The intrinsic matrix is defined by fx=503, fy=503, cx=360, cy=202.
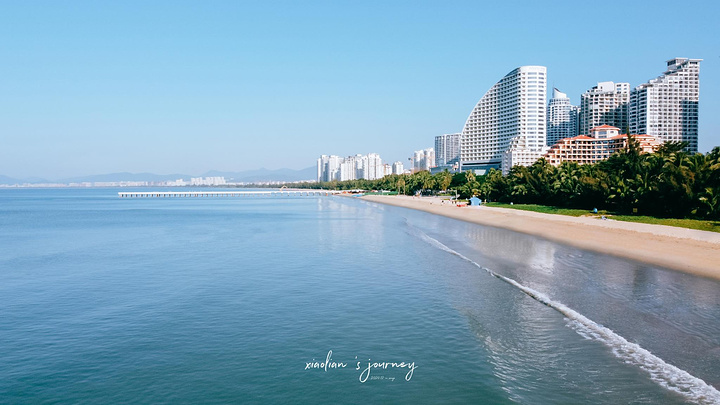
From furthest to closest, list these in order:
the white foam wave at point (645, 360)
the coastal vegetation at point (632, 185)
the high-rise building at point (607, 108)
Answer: the high-rise building at point (607, 108), the coastal vegetation at point (632, 185), the white foam wave at point (645, 360)

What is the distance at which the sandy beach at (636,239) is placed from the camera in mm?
24469

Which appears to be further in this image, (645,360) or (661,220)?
(661,220)

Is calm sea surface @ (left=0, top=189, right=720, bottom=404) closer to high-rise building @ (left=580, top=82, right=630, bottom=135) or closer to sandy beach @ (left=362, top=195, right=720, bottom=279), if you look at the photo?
sandy beach @ (left=362, top=195, right=720, bottom=279)

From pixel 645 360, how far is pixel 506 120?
16360 centimetres

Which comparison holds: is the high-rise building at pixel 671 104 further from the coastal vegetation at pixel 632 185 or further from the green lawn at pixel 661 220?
the green lawn at pixel 661 220

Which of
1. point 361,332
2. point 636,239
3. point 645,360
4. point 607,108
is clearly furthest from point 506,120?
point 645,360

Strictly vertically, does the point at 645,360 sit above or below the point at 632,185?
below

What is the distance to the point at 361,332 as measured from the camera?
46.4 ft

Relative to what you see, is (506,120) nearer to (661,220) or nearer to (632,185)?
(632,185)

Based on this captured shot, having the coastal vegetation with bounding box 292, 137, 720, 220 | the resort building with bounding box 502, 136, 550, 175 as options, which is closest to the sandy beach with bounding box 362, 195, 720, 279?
the coastal vegetation with bounding box 292, 137, 720, 220

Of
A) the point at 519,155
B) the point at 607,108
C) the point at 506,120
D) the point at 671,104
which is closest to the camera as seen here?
the point at 519,155

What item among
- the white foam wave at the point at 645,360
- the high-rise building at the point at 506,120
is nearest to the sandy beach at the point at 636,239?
the white foam wave at the point at 645,360

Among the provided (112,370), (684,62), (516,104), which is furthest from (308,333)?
A: (684,62)

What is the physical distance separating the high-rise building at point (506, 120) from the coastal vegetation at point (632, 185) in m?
80.2
